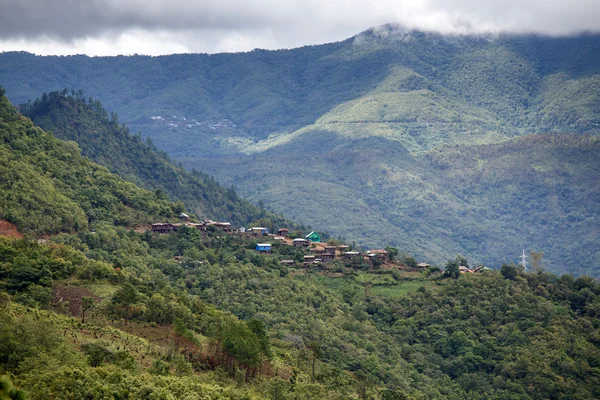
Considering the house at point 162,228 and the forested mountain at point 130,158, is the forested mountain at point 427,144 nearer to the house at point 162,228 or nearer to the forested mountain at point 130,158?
the forested mountain at point 130,158

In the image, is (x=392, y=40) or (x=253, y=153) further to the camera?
(x=392, y=40)

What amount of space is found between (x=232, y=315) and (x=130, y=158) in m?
50.3

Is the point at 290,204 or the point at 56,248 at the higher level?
the point at 56,248

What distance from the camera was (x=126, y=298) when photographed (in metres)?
45.1

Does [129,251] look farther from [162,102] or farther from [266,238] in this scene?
[162,102]

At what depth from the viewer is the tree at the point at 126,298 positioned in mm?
45125

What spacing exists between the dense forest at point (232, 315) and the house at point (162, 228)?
815mm

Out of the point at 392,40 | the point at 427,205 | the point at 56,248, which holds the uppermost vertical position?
the point at 392,40

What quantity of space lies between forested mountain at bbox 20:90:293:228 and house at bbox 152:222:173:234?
23.0 m

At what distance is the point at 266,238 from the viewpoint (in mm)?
77375

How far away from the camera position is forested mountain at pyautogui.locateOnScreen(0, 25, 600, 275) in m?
132

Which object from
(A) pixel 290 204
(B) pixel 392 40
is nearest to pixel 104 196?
(A) pixel 290 204

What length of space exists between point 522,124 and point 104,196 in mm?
119770

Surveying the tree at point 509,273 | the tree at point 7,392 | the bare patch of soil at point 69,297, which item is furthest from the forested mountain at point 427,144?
the tree at point 7,392
